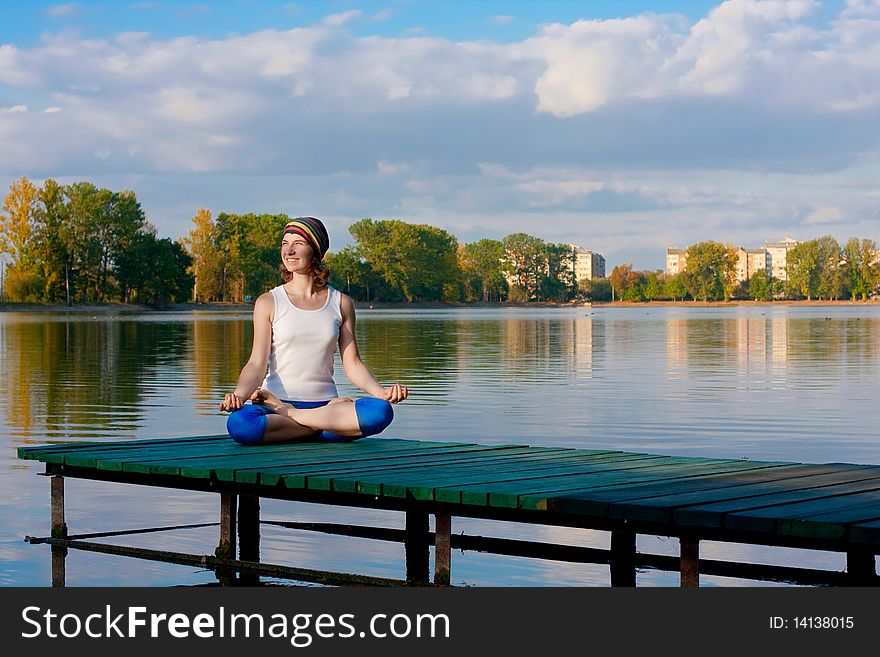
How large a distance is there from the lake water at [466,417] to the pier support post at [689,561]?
204 cm

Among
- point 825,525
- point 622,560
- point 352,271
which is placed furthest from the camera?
point 352,271

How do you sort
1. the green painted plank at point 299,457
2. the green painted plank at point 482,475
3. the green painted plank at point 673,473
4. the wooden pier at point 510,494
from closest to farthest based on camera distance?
the wooden pier at point 510,494 → the green painted plank at point 673,473 → the green painted plank at point 482,475 → the green painted plank at point 299,457

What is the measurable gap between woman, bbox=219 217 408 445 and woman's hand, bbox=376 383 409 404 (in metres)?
0.02

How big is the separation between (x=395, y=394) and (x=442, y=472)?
0.94 metres

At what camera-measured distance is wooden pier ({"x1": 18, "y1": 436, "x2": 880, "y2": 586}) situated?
588 cm

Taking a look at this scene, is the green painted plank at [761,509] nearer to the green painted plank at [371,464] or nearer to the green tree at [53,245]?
the green painted plank at [371,464]

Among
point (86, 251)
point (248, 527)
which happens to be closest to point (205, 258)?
point (86, 251)

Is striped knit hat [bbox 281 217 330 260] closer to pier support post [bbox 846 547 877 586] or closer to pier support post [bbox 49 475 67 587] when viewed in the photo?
pier support post [bbox 49 475 67 587]

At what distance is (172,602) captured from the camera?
6465 millimetres

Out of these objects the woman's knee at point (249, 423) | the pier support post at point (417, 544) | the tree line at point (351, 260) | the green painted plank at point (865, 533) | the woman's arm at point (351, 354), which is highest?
the tree line at point (351, 260)

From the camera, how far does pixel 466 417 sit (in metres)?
18.1

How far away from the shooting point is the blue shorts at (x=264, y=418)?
8.14 meters

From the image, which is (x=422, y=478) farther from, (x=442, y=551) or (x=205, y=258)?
(x=205, y=258)

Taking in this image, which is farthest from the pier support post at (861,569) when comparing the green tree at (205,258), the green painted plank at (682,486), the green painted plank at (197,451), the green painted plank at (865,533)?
the green tree at (205,258)
